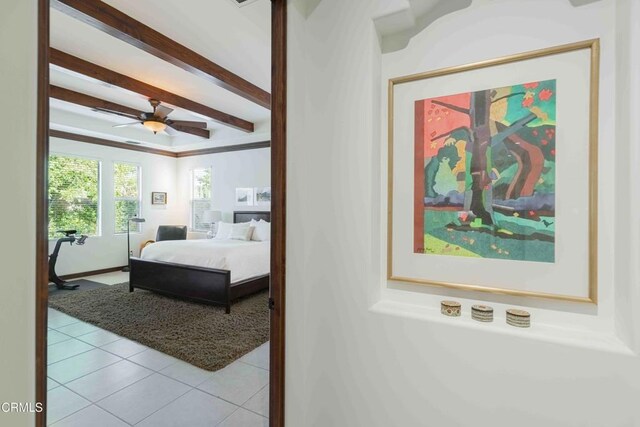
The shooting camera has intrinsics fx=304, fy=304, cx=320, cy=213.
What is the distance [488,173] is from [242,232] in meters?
4.85

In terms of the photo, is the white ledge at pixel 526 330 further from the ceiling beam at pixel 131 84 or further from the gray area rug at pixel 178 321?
the ceiling beam at pixel 131 84

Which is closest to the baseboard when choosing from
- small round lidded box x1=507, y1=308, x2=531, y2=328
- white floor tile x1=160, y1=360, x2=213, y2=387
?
white floor tile x1=160, y1=360, x2=213, y2=387

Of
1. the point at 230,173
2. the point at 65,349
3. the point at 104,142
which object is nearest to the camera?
the point at 65,349

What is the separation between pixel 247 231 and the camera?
556cm

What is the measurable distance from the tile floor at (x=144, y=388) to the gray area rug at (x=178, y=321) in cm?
12

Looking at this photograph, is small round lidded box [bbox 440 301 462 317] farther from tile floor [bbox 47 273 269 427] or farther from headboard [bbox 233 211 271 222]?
headboard [bbox 233 211 271 222]

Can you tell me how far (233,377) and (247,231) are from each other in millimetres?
3278

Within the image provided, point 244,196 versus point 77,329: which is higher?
point 244,196

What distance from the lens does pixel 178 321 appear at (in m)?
3.61

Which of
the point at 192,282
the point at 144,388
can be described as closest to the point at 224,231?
the point at 192,282

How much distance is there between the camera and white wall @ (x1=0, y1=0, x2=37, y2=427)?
2.14ft

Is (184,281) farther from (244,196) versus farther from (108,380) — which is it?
(244,196)

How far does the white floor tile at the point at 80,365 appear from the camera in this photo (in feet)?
8.23

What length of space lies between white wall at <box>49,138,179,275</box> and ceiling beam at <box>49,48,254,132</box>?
2.74 meters
